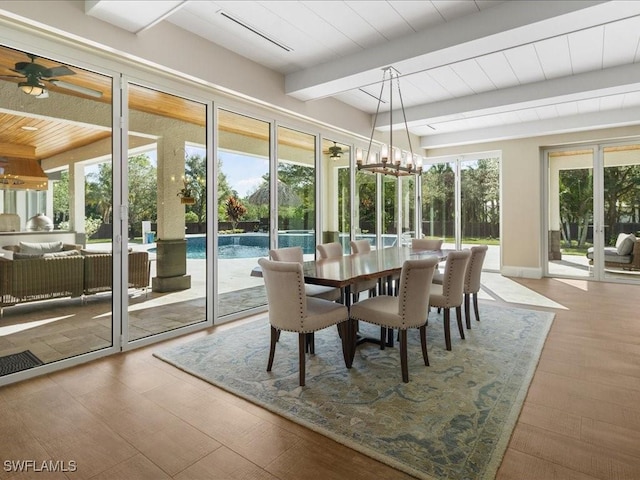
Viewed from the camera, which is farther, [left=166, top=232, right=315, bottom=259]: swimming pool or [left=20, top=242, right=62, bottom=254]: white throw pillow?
[left=166, top=232, right=315, bottom=259]: swimming pool

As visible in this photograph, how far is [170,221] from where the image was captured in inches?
158

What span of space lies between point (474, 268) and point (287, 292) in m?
2.27

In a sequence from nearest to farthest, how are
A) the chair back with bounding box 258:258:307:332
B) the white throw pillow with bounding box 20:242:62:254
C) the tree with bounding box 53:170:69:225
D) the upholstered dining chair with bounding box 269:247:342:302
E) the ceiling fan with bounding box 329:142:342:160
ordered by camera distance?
the chair back with bounding box 258:258:307:332 → the white throw pillow with bounding box 20:242:62:254 → the tree with bounding box 53:170:69:225 → the upholstered dining chair with bounding box 269:247:342:302 → the ceiling fan with bounding box 329:142:342:160

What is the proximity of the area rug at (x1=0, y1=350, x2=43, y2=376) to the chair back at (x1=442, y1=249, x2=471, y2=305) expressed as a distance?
347cm

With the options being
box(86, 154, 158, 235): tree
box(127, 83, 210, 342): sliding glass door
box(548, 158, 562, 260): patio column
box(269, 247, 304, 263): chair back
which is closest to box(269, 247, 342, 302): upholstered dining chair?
box(269, 247, 304, 263): chair back

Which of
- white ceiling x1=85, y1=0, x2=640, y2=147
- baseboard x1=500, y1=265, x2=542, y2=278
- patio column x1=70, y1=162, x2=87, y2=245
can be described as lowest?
baseboard x1=500, y1=265, x2=542, y2=278

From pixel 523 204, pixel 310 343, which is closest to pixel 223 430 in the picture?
pixel 310 343

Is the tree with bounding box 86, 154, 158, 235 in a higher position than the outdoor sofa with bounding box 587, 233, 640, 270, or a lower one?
higher

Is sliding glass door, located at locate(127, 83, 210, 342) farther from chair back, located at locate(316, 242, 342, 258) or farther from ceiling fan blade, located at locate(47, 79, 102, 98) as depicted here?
chair back, located at locate(316, 242, 342, 258)

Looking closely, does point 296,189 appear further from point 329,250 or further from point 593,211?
point 593,211

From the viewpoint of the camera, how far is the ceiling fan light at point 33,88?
112 inches

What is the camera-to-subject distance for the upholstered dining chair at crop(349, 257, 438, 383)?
2746mm

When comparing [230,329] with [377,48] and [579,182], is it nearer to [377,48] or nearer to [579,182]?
[377,48]

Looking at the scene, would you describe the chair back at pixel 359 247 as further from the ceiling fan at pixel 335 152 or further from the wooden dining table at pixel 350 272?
the ceiling fan at pixel 335 152
